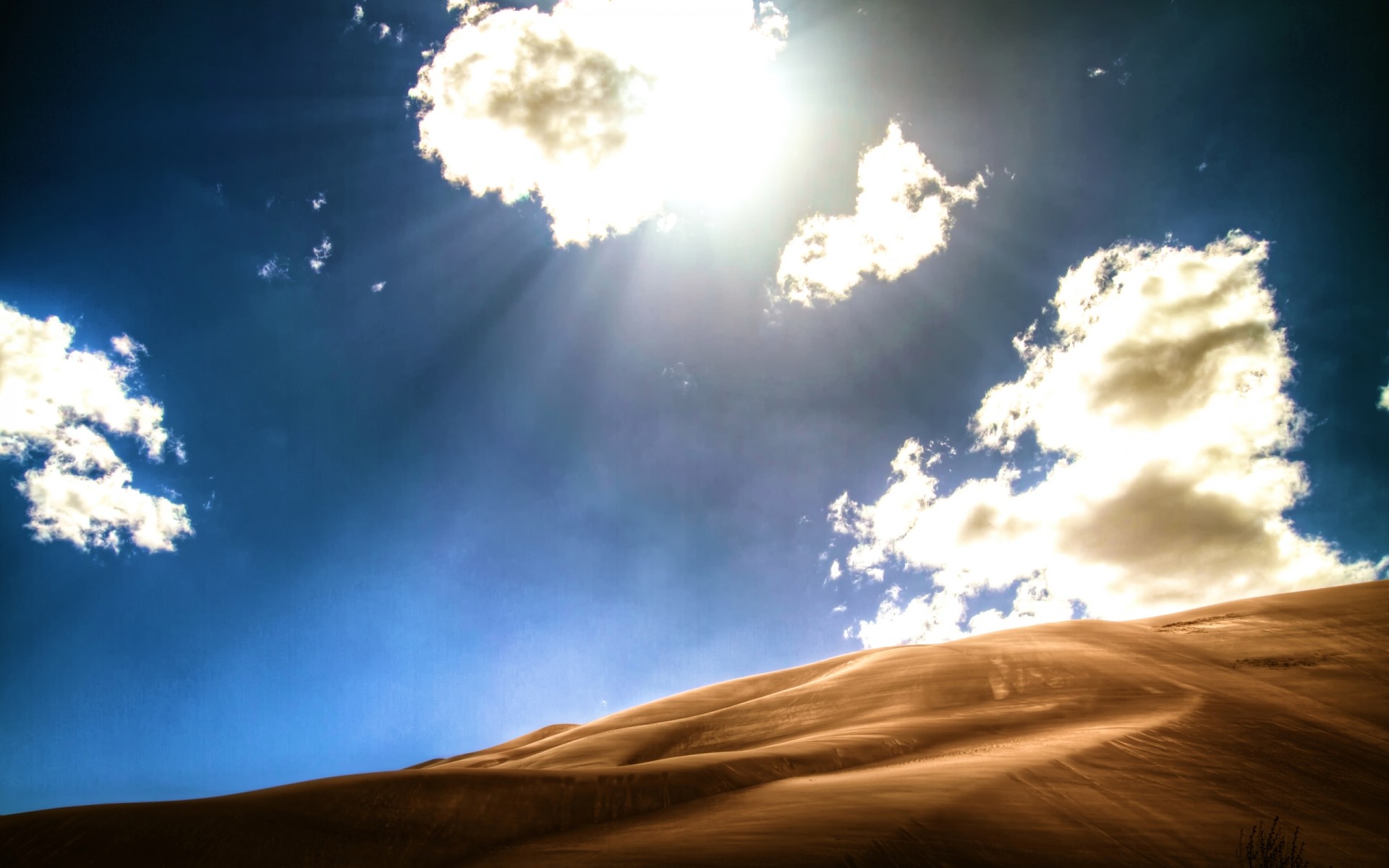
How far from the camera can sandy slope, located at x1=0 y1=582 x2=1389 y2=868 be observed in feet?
30.4

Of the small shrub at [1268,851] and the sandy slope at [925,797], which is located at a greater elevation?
the sandy slope at [925,797]

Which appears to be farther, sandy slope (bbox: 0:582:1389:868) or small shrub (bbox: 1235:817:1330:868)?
sandy slope (bbox: 0:582:1389:868)

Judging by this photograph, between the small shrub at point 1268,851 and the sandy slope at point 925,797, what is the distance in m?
0.26

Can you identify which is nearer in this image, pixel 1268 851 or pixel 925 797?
pixel 1268 851

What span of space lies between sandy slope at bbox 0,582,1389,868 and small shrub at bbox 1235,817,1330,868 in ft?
0.84

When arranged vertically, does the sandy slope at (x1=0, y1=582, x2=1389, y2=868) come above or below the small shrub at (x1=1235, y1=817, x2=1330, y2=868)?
above

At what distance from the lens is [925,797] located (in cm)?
1058

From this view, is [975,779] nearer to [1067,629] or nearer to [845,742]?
[845,742]

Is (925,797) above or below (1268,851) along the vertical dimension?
above

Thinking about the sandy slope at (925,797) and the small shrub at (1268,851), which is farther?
the sandy slope at (925,797)

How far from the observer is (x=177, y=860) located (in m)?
9.37

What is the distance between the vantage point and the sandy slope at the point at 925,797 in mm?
9258

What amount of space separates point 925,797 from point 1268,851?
486 centimetres

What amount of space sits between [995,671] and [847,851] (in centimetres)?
1821
